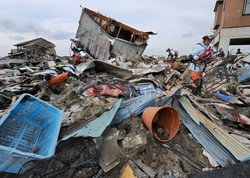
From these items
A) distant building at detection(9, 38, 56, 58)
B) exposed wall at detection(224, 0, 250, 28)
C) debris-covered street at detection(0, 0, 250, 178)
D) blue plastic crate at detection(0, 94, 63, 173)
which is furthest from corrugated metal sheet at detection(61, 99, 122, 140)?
distant building at detection(9, 38, 56, 58)

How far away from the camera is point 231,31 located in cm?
1016

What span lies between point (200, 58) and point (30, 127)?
4362mm

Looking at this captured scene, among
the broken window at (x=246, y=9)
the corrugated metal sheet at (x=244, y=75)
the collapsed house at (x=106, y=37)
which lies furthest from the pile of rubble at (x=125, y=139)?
the broken window at (x=246, y=9)

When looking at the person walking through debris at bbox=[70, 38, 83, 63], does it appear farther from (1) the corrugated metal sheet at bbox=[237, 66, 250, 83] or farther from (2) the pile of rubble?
(1) the corrugated metal sheet at bbox=[237, 66, 250, 83]

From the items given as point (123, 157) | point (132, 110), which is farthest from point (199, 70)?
point (123, 157)

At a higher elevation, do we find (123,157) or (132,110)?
(132,110)

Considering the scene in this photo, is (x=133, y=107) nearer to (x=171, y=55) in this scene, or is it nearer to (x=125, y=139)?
(x=125, y=139)

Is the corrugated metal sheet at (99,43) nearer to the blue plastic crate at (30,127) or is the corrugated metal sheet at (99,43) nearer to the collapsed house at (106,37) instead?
the collapsed house at (106,37)

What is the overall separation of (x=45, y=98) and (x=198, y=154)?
11.8ft

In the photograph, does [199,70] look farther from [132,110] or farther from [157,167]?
[157,167]

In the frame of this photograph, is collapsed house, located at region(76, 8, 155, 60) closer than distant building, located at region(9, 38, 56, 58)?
Yes

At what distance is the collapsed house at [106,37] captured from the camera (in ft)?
29.2

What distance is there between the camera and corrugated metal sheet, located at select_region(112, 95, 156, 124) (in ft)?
8.77

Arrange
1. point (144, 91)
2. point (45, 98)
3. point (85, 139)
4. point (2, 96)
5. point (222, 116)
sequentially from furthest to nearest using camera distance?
point (144, 91), point (45, 98), point (2, 96), point (222, 116), point (85, 139)
